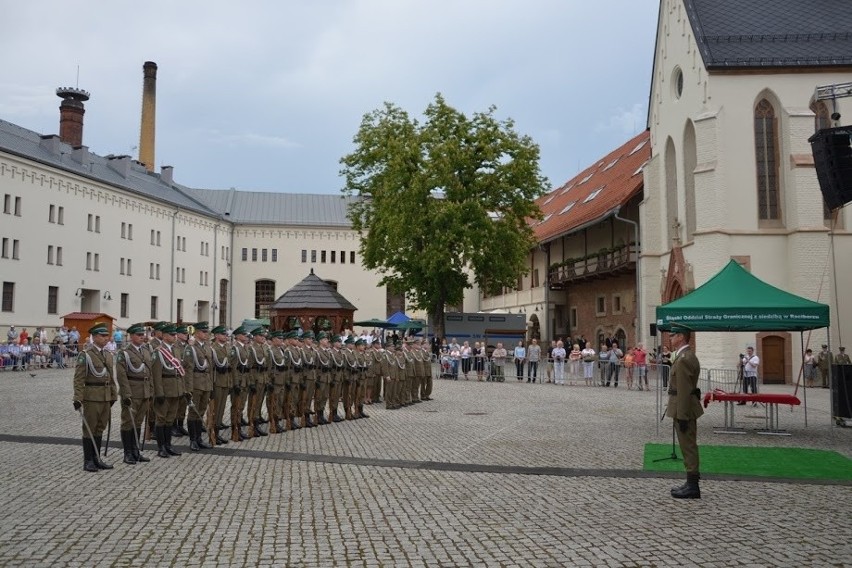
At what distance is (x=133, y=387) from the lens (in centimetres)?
1112

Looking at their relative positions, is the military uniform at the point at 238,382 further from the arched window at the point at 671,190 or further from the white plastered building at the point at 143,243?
the white plastered building at the point at 143,243

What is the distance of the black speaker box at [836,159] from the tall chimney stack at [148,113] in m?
57.9

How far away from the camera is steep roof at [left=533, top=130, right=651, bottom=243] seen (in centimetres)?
3930

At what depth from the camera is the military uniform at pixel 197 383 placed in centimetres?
1208

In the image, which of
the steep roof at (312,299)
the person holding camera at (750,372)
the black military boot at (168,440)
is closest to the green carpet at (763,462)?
the black military boot at (168,440)

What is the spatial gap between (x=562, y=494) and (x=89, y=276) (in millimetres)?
44682

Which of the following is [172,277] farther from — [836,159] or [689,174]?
[836,159]

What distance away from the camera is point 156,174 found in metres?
62.7

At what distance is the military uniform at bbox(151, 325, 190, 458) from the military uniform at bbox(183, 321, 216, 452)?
0.38m

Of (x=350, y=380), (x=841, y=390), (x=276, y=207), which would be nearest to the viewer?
(x=841, y=390)

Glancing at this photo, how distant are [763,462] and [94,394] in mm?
9466

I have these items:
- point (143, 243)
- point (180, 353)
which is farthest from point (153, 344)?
point (143, 243)

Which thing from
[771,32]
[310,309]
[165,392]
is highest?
[771,32]

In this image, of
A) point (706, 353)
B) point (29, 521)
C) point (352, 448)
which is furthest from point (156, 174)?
point (29, 521)
